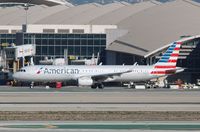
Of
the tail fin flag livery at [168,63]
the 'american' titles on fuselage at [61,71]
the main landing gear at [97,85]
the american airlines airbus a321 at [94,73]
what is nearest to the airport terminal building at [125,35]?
the tail fin flag livery at [168,63]

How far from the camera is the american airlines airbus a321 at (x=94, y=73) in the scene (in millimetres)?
97375

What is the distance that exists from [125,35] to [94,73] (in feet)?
87.9

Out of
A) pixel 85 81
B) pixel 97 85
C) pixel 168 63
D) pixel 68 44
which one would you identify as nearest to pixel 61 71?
pixel 85 81

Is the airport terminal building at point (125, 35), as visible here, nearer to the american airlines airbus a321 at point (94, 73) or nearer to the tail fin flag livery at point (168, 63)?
the tail fin flag livery at point (168, 63)

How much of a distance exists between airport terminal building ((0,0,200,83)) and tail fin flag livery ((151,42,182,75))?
10828mm

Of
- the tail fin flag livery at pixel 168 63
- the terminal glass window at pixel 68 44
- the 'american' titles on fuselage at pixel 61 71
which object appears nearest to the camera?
the 'american' titles on fuselage at pixel 61 71

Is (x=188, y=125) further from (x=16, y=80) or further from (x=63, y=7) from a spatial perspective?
(x=63, y=7)

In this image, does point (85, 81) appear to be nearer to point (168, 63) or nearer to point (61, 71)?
point (61, 71)

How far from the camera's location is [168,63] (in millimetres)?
106125

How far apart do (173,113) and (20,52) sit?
223 feet

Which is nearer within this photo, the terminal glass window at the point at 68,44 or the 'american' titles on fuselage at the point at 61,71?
the 'american' titles on fuselage at the point at 61,71

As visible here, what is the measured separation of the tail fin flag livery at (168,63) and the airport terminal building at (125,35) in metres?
10.8

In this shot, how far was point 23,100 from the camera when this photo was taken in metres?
64.8

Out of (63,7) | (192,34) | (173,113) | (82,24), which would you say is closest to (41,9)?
(63,7)
